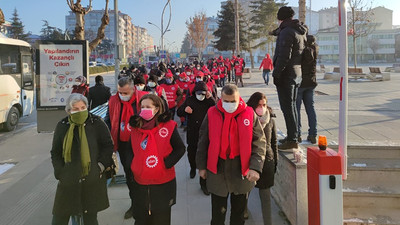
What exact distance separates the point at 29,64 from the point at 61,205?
10223 mm

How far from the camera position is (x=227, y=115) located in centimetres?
328

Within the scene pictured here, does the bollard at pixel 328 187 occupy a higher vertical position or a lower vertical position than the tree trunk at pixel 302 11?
lower

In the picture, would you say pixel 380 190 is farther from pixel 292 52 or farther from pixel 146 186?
pixel 146 186

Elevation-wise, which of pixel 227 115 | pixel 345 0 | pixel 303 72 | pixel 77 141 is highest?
pixel 345 0

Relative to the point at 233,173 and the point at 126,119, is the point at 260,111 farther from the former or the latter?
the point at 126,119

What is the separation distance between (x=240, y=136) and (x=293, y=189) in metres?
1.22

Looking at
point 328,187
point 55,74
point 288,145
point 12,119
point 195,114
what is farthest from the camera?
point 12,119

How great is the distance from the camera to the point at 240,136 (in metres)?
3.24

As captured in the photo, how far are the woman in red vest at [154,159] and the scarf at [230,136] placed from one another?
43cm

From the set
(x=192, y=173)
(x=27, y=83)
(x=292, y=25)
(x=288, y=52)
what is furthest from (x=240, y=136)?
(x=27, y=83)

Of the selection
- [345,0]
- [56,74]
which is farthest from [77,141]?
[56,74]

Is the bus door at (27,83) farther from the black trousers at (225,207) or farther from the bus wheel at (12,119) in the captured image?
the black trousers at (225,207)

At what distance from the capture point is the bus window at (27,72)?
11.7 metres

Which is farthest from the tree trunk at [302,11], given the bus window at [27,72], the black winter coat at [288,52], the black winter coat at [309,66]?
the bus window at [27,72]
